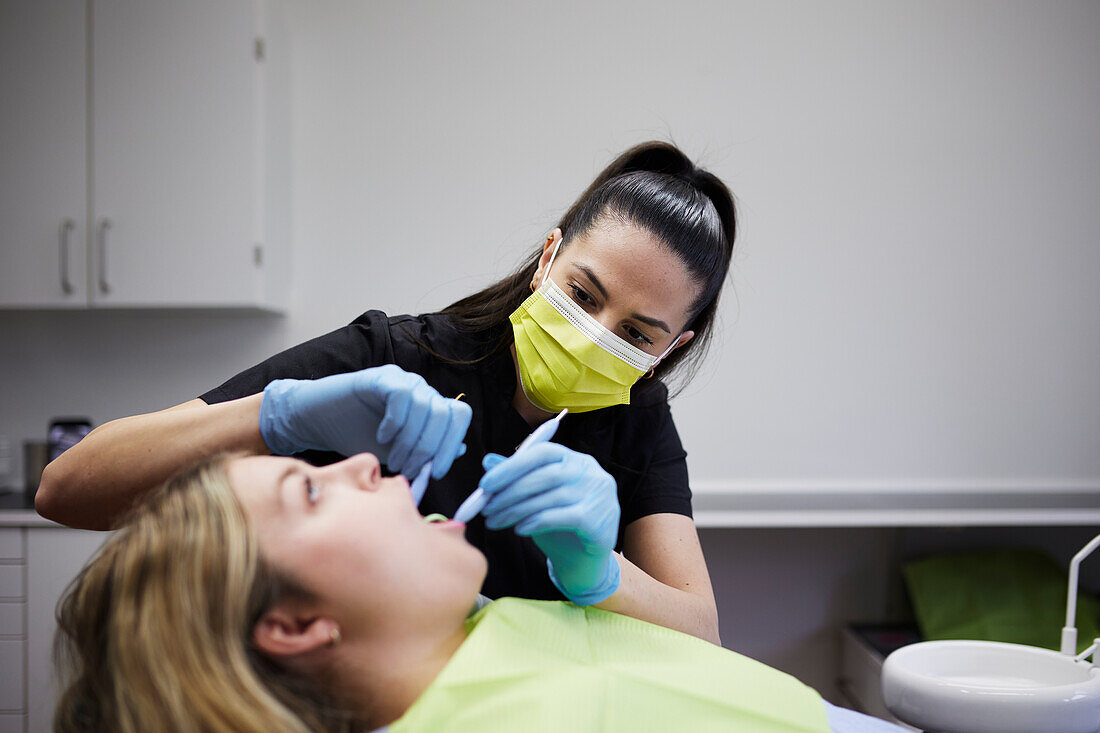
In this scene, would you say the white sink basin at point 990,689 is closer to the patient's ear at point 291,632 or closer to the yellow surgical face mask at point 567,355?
the yellow surgical face mask at point 567,355

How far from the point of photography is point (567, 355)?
3.93ft

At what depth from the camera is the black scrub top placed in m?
1.18

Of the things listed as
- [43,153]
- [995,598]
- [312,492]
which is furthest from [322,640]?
[995,598]

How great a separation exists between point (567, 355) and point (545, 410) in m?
0.14

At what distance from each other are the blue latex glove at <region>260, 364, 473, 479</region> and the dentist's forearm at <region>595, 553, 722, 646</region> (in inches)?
10.9

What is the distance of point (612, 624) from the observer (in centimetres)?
99

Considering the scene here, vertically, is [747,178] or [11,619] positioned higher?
[747,178]

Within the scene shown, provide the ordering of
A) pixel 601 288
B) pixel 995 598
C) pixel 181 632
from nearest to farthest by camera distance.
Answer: pixel 181 632, pixel 601 288, pixel 995 598

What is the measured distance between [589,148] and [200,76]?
1194mm

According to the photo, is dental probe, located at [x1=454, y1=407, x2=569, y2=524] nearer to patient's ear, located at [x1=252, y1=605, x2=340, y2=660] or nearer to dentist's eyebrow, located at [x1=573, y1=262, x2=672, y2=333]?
patient's ear, located at [x1=252, y1=605, x2=340, y2=660]

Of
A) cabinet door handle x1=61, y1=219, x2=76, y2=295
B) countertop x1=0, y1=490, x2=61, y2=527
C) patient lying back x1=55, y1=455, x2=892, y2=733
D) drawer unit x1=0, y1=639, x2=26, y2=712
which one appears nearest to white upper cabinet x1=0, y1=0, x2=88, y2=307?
cabinet door handle x1=61, y1=219, x2=76, y2=295

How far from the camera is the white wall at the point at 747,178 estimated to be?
8.45 ft

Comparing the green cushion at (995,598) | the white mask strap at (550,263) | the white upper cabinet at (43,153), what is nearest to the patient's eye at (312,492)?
the white mask strap at (550,263)

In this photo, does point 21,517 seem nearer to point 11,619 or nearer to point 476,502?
point 11,619
